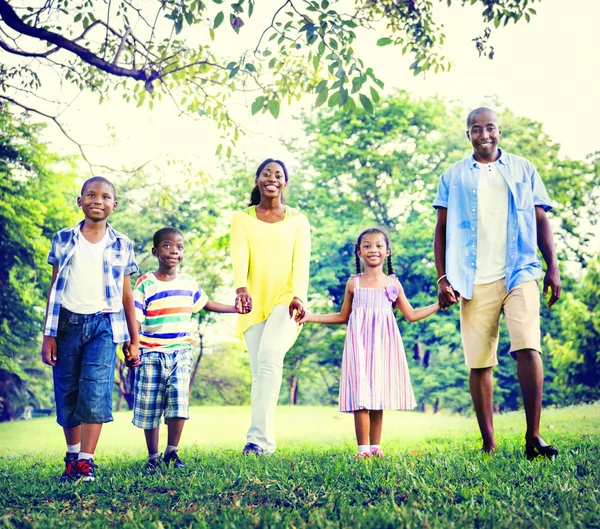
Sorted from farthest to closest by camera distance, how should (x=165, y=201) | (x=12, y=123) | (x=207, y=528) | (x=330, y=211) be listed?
(x=330, y=211) < (x=12, y=123) < (x=165, y=201) < (x=207, y=528)

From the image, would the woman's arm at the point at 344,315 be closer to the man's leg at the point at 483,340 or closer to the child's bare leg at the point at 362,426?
the child's bare leg at the point at 362,426

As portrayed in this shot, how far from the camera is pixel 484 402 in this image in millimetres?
4891

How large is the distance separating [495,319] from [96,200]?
2.87 meters

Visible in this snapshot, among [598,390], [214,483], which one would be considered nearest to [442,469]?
[214,483]

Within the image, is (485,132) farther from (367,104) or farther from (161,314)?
(161,314)

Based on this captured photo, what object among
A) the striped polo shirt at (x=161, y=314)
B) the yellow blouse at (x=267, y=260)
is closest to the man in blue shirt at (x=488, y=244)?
the yellow blouse at (x=267, y=260)

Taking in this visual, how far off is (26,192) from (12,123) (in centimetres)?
166

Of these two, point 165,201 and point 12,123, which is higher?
point 12,123

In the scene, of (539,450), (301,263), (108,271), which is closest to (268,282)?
(301,263)

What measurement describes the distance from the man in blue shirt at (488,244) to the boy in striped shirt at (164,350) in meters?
1.72

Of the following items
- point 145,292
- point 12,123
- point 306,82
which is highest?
point 12,123

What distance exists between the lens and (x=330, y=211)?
71.4 feet

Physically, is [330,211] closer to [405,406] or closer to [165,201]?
[165,201]

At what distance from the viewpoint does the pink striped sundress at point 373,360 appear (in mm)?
5207
